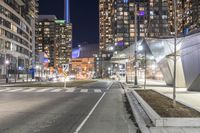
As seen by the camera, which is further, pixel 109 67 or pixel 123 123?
pixel 109 67

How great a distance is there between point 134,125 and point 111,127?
0.95m

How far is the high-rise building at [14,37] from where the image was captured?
333 ft

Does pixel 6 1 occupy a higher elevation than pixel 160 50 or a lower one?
higher

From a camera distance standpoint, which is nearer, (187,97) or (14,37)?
(187,97)

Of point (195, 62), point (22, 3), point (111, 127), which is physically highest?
point (22, 3)

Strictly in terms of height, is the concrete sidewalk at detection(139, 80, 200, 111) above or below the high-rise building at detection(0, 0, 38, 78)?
below

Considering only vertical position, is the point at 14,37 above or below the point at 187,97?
above

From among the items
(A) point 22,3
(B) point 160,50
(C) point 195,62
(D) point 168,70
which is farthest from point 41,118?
(A) point 22,3

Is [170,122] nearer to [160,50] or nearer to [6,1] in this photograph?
[160,50]

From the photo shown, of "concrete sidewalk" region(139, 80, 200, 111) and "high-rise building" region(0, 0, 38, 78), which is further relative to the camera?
"high-rise building" region(0, 0, 38, 78)

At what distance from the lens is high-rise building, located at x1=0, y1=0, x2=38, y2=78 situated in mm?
101625

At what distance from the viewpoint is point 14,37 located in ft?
384

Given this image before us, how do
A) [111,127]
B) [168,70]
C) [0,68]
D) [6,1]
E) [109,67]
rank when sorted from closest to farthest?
[111,127] → [168,70] → [0,68] → [6,1] → [109,67]

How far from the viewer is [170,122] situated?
1130 centimetres
